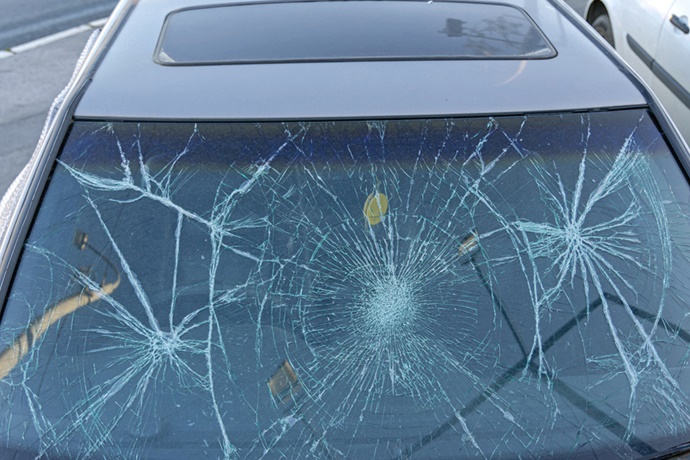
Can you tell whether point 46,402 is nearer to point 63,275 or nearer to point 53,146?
point 63,275

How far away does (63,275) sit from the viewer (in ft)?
5.87

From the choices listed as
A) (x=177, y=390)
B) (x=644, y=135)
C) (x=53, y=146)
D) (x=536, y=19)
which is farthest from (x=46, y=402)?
(x=536, y=19)

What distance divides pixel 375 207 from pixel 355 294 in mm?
218

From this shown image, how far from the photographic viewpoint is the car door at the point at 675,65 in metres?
4.00

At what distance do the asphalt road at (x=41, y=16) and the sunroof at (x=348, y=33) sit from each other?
5349mm

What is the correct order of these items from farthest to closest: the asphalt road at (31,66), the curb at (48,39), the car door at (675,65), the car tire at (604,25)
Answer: the curb at (48,39)
the asphalt road at (31,66)
the car tire at (604,25)
the car door at (675,65)

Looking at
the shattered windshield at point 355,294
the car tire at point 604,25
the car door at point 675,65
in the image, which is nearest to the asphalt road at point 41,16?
the car tire at point 604,25

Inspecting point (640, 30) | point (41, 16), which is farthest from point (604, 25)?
point (41, 16)

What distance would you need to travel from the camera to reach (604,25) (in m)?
5.09

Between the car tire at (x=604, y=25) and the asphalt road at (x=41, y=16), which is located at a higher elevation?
the car tire at (x=604, y=25)

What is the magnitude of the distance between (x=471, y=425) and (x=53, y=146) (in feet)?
3.84

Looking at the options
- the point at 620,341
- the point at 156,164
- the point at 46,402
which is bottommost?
the point at 620,341

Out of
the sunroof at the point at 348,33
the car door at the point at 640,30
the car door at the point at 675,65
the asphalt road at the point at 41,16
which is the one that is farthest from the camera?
the asphalt road at the point at 41,16

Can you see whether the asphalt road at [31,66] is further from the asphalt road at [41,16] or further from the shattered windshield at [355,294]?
the shattered windshield at [355,294]
